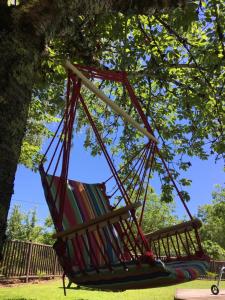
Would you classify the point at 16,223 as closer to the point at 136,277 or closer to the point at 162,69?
the point at 162,69

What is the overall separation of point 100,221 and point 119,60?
2.98 m

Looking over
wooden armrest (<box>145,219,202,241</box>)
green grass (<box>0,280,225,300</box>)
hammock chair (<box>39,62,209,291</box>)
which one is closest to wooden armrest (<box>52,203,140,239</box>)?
hammock chair (<box>39,62,209,291</box>)

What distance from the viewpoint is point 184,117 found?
559 cm

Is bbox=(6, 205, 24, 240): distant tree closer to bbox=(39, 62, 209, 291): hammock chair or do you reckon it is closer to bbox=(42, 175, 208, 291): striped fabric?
bbox=(39, 62, 209, 291): hammock chair

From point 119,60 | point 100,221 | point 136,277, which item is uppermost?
point 119,60

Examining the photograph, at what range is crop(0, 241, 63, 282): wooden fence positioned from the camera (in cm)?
870

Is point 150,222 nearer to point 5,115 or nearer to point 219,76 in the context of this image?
point 219,76

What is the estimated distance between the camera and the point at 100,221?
2.03 m

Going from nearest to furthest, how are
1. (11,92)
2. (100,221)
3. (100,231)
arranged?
1. (11,92)
2. (100,221)
3. (100,231)

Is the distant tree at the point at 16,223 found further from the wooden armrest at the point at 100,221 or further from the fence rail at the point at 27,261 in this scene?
the wooden armrest at the point at 100,221

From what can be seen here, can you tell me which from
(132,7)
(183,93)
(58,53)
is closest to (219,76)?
(183,93)

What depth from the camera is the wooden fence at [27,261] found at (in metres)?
8.70

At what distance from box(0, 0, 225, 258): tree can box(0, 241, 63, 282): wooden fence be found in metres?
2.21

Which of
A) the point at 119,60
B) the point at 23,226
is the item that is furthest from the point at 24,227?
the point at 119,60
